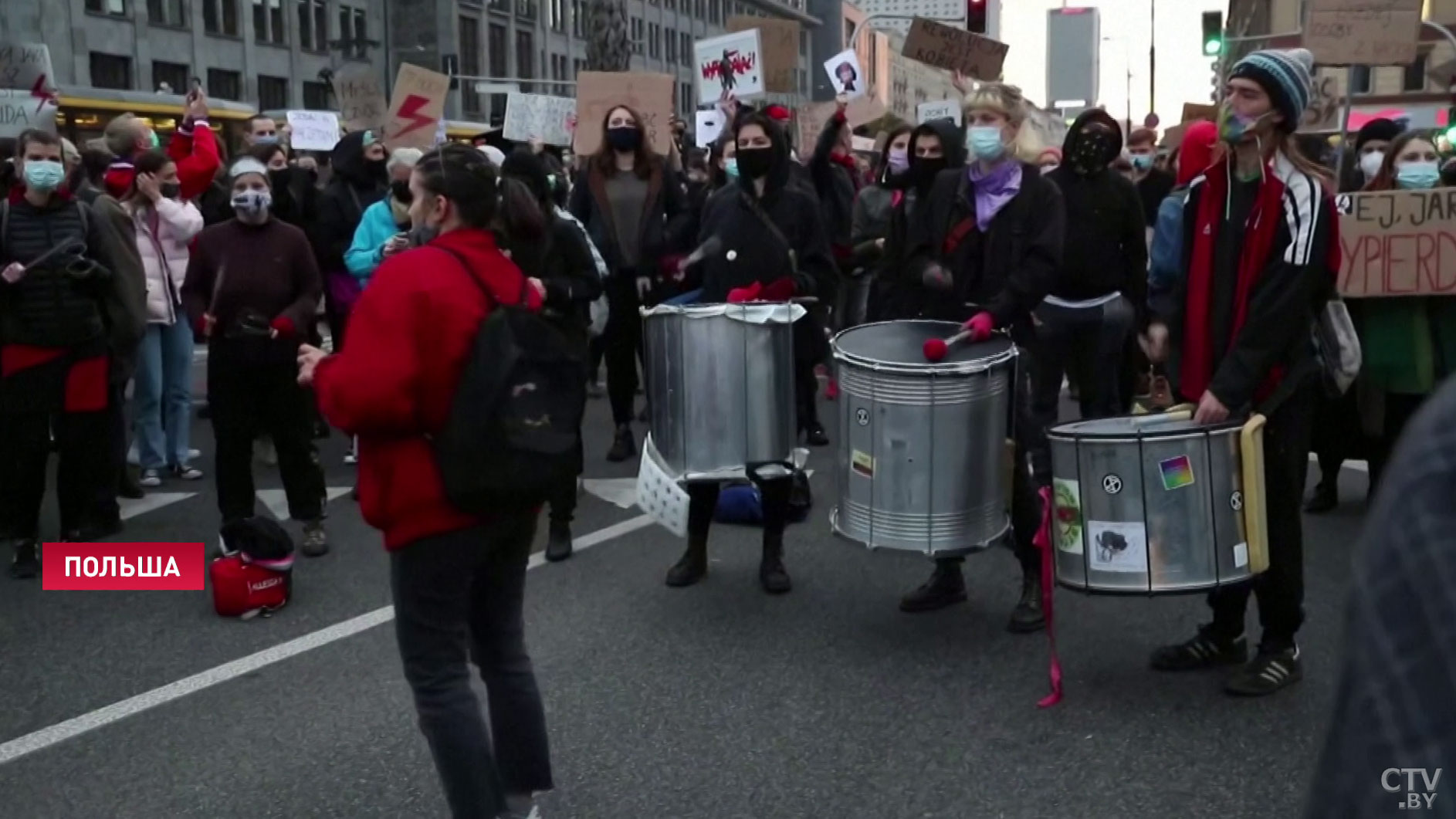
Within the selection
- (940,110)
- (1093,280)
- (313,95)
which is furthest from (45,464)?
(313,95)

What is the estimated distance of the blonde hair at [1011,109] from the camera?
580 centimetres

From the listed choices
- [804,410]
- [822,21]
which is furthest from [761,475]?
[822,21]

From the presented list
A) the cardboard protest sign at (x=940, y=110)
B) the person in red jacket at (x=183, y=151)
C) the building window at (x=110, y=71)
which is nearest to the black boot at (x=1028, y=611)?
the person in red jacket at (x=183, y=151)

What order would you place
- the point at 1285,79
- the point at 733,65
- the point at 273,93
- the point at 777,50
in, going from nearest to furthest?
the point at 1285,79, the point at 733,65, the point at 777,50, the point at 273,93

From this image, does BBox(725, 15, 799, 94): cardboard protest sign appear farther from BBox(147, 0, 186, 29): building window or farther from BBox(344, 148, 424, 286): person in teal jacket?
BBox(147, 0, 186, 29): building window

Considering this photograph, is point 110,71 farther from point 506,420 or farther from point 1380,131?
point 506,420

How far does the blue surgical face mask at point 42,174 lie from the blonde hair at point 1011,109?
3952mm

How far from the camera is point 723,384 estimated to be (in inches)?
238

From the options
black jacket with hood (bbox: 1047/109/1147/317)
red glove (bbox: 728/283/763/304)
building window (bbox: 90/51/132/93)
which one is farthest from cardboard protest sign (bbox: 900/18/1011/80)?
building window (bbox: 90/51/132/93)

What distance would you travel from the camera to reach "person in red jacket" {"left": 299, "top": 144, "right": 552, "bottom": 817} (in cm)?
353

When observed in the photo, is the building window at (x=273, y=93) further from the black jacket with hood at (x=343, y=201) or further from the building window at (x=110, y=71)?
the black jacket with hood at (x=343, y=201)

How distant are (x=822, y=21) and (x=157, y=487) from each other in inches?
4743

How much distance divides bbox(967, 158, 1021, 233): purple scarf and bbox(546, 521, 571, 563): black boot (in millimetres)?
2387

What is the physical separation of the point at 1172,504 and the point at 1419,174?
3.24 m
